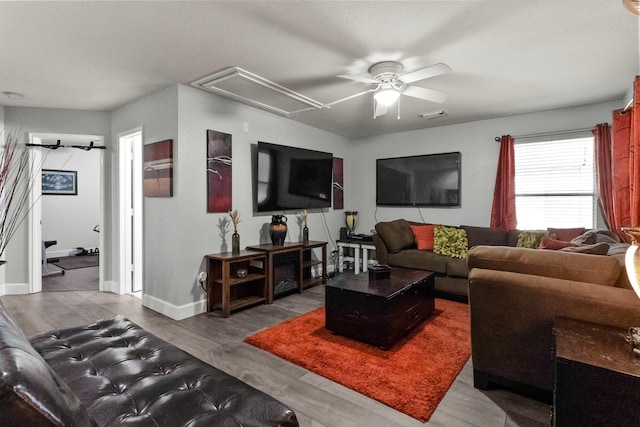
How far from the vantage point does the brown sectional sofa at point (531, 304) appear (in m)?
1.65

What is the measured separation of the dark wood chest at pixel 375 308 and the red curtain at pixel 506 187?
2058mm

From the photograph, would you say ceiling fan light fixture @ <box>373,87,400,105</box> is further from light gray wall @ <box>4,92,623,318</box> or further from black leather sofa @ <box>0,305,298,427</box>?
black leather sofa @ <box>0,305,298,427</box>

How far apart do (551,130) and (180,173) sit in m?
4.56

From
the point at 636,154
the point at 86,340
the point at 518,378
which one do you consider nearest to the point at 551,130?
the point at 636,154

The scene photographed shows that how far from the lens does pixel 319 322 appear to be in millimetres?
3170

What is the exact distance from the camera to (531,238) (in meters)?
3.84

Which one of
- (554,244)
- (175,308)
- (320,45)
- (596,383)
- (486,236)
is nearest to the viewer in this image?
(596,383)

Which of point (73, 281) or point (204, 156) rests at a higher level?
point (204, 156)

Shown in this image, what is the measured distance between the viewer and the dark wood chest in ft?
8.36

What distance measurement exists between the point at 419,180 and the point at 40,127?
542 centimetres

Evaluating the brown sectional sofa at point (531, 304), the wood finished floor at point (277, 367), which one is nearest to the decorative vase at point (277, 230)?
the wood finished floor at point (277, 367)

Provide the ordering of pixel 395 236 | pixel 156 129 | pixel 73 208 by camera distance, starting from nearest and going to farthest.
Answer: pixel 156 129 → pixel 395 236 → pixel 73 208

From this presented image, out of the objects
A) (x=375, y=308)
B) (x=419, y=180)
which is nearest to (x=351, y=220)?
(x=419, y=180)

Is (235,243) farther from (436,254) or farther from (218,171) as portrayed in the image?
(436,254)
